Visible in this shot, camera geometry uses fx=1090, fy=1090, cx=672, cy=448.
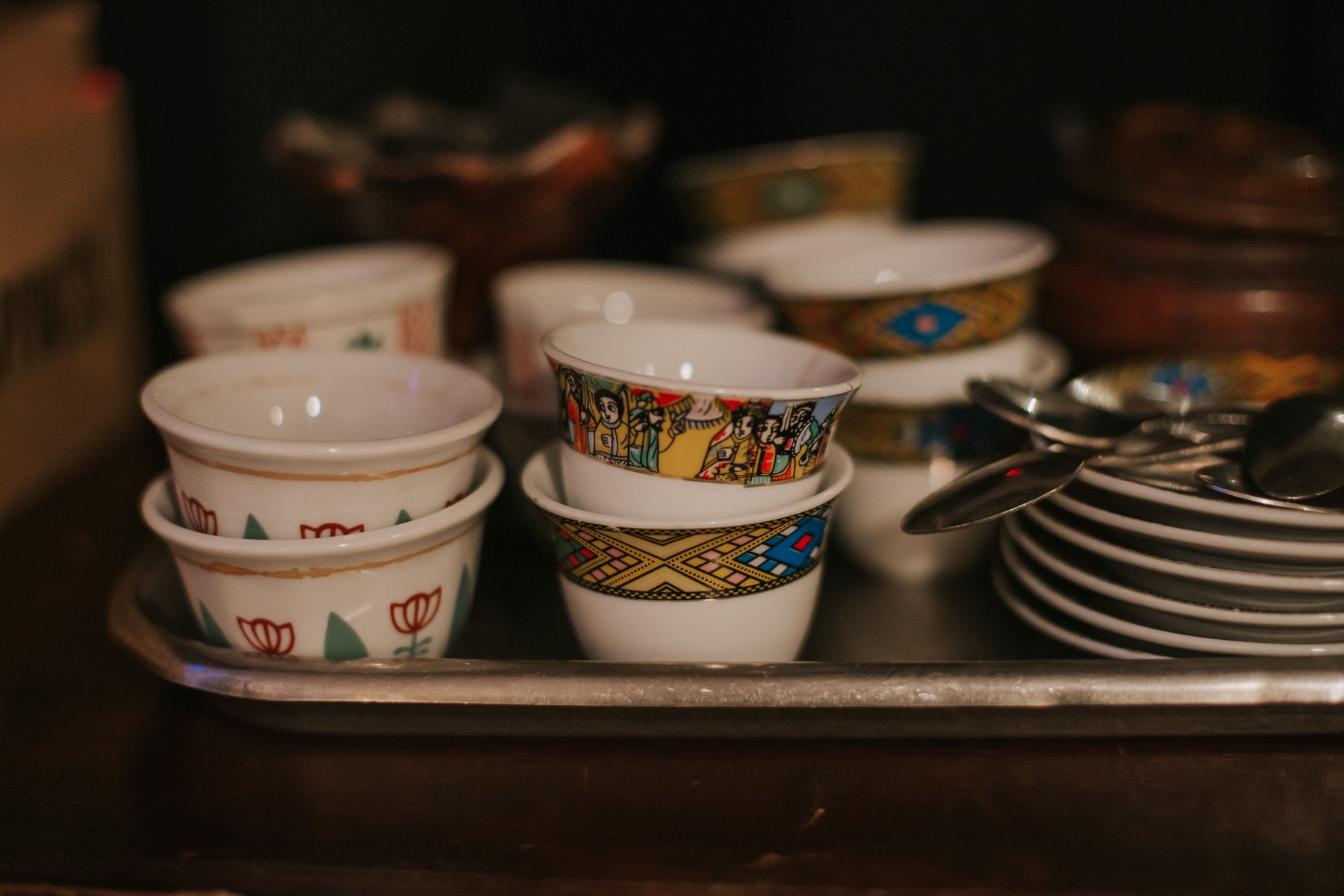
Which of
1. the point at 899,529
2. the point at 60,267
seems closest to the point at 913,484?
the point at 899,529

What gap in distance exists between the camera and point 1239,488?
0.52 metres

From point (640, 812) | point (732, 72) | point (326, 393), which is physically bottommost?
point (640, 812)

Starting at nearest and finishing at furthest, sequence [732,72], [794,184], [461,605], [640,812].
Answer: [640,812] < [461,605] < [794,184] < [732,72]

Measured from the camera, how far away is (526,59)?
1.38 metres

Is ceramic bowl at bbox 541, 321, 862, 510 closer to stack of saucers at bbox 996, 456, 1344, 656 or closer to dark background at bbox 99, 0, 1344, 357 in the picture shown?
stack of saucers at bbox 996, 456, 1344, 656

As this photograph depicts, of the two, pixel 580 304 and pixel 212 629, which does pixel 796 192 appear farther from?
pixel 212 629

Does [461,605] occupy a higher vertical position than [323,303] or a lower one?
lower

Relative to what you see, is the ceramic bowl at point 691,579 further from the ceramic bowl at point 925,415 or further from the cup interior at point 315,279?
the cup interior at point 315,279

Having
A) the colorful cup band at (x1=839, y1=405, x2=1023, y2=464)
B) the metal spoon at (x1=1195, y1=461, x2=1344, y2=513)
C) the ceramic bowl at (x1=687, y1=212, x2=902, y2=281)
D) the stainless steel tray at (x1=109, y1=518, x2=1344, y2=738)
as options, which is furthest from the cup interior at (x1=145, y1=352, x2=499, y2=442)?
the ceramic bowl at (x1=687, y1=212, x2=902, y2=281)

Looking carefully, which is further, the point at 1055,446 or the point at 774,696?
the point at 1055,446

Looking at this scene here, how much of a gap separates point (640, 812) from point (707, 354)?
244 mm

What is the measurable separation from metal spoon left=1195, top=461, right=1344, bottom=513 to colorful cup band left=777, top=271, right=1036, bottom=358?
0.47 feet

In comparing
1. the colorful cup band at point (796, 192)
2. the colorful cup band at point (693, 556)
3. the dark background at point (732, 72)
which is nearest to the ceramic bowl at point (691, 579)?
the colorful cup band at point (693, 556)

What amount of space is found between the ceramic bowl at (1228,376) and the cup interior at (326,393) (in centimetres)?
40
